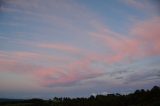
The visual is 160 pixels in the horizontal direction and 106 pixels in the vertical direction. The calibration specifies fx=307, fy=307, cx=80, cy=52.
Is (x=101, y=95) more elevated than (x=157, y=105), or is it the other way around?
(x=101, y=95)

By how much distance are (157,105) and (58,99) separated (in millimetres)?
101595

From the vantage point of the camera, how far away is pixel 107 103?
125375mm

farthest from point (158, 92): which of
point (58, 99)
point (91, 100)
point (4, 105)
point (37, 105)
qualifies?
point (4, 105)

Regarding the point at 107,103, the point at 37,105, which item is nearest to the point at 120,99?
the point at 107,103

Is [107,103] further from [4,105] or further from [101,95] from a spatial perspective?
[4,105]

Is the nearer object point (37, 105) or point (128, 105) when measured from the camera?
point (128, 105)

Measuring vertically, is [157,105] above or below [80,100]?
below

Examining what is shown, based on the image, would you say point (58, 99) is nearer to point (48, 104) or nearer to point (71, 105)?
point (48, 104)

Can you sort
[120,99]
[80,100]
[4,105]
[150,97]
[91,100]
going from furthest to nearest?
[4,105], [80,100], [91,100], [120,99], [150,97]

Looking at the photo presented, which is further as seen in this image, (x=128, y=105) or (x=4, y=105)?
(x=4, y=105)

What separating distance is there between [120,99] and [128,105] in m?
20.8

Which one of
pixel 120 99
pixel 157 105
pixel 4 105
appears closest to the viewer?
pixel 157 105

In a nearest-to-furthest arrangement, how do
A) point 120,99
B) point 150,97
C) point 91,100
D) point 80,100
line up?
point 150,97, point 120,99, point 91,100, point 80,100

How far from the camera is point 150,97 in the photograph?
99062 mm
